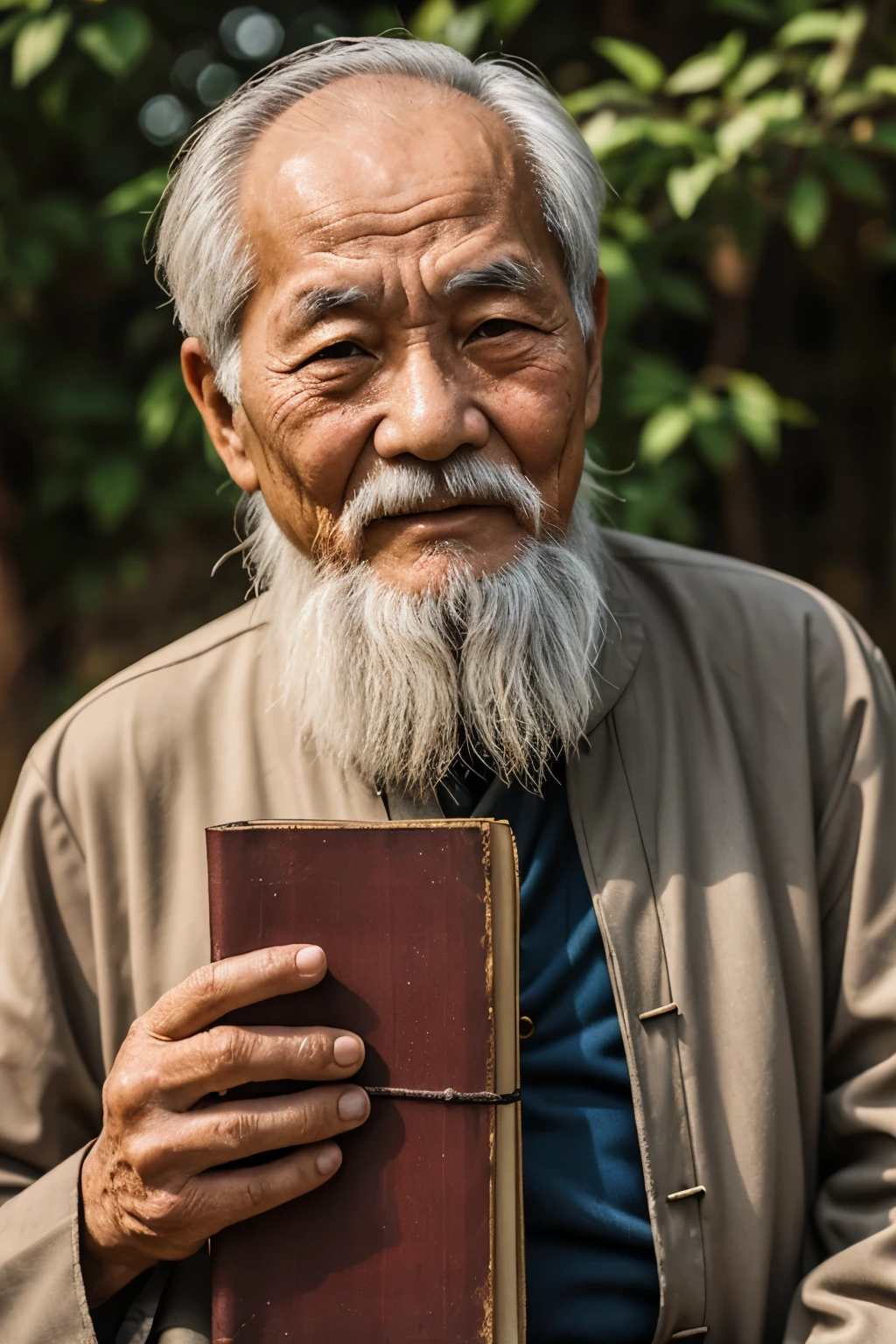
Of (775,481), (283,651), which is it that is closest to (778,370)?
(775,481)

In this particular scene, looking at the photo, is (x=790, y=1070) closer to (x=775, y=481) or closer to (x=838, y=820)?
(x=838, y=820)

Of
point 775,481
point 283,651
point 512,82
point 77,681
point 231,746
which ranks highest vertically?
point 512,82

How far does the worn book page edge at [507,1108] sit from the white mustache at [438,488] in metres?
0.50

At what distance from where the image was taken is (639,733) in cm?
202

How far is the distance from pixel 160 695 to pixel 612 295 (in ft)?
4.54

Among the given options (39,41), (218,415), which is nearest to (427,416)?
(218,415)

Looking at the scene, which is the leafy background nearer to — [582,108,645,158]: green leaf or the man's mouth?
[582,108,645,158]: green leaf

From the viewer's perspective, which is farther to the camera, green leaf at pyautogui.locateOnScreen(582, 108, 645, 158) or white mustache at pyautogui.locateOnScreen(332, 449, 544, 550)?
green leaf at pyautogui.locateOnScreen(582, 108, 645, 158)

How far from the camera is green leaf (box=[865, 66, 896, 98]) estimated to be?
106 inches

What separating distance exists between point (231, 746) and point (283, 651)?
0.56ft

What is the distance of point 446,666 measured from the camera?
1.90 metres

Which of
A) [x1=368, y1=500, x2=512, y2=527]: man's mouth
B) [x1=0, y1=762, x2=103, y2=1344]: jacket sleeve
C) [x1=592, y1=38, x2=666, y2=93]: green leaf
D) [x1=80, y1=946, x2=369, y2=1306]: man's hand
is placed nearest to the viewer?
[x1=80, y1=946, x2=369, y2=1306]: man's hand

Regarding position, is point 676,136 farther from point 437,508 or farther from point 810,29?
point 437,508

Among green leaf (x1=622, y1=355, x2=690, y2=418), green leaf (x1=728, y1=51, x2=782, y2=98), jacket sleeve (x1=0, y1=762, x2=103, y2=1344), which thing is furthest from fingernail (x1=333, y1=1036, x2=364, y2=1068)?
green leaf (x1=728, y1=51, x2=782, y2=98)
